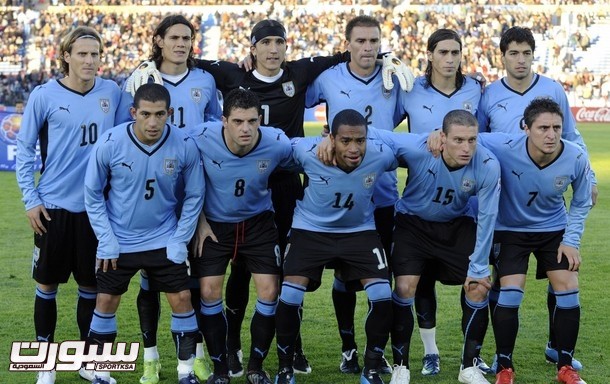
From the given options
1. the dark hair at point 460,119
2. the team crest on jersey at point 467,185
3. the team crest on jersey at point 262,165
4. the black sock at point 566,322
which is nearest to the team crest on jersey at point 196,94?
the team crest on jersey at point 262,165

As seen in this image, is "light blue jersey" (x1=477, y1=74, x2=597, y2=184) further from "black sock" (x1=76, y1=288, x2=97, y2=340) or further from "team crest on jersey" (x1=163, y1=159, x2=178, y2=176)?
"black sock" (x1=76, y1=288, x2=97, y2=340)

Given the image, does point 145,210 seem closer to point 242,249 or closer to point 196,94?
point 242,249

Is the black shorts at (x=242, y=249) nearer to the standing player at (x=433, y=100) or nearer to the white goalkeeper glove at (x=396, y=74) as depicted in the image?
the standing player at (x=433, y=100)

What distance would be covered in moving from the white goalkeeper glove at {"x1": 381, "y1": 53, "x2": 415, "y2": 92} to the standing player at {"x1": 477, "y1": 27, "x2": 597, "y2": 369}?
60 cm

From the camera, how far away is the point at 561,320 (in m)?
6.32

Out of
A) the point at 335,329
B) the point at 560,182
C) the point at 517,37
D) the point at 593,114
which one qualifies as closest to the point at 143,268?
the point at 335,329

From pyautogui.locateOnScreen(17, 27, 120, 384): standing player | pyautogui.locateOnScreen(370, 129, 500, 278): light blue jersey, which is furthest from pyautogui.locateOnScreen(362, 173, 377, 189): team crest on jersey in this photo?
pyautogui.locateOnScreen(17, 27, 120, 384): standing player

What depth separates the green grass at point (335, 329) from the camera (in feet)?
21.6

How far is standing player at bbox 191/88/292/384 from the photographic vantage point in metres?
6.21

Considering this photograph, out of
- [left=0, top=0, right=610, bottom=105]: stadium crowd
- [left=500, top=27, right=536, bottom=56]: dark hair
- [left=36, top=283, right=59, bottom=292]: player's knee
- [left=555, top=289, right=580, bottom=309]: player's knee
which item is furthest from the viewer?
[left=0, top=0, right=610, bottom=105]: stadium crowd

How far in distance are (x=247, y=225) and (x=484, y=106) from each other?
1981 millimetres

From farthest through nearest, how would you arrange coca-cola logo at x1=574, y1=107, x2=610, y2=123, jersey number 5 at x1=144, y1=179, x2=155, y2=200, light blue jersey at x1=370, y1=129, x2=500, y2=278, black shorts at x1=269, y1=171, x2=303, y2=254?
coca-cola logo at x1=574, y1=107, x2=610, y2=123
black shorts at x1=269, y1=171, x2=303, y2=254
light blue jersey at x1=370, y1=129, x2=500, y2=278
jersey number 5 at x1=144, y1=179, x2=155, y2=200

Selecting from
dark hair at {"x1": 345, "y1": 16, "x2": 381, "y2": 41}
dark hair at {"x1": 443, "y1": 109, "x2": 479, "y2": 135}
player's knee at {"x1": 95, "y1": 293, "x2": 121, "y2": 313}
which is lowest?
player's knee at {"x1": 95, "y1": 293, "x2": 121, "y2": 313}

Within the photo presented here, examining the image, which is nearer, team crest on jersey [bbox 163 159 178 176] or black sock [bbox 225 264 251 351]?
team crest on jersey [bbox 163 159 178 176]
